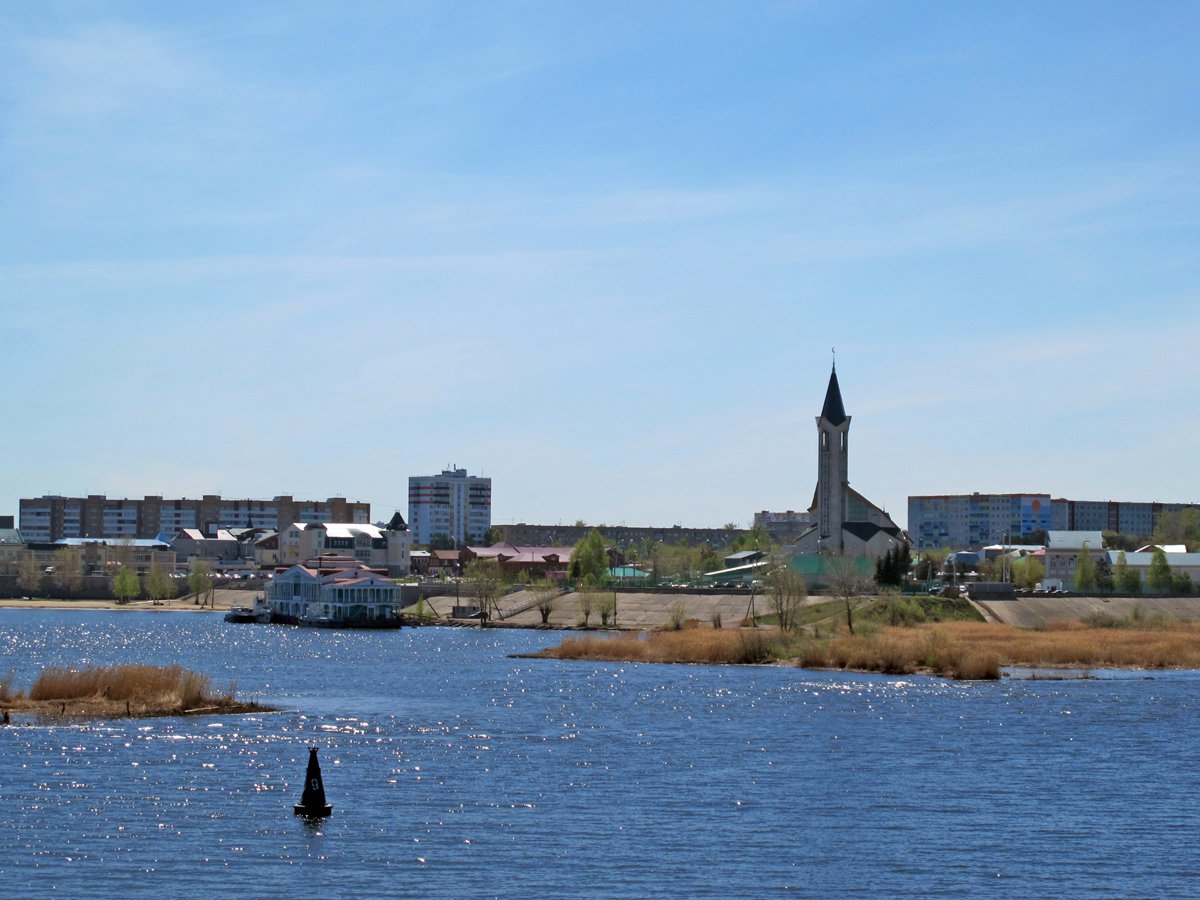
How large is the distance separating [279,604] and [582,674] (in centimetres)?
8097

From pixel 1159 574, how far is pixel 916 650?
84.2 m

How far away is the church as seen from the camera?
17088 centimetres

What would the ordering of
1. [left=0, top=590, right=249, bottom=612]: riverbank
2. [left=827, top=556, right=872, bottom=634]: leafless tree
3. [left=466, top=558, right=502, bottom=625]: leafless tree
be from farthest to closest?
[left=0, top=590, right=249, bottom=612]: riverbank → [left=466, top=558, right=502, bottom=625]: leafless tree → [left=827, top=556, right=872, bottom=634]: leafless tree

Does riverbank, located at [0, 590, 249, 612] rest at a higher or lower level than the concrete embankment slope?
lower

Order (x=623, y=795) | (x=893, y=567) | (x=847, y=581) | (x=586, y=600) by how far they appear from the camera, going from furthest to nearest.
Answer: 1. (x=893, y=567)
2. (x=586, y=600)
3. (x=847, y=581)
4. (x=623, y=795)

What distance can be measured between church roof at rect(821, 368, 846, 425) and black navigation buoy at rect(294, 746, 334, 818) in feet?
449

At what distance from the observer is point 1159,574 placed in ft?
533

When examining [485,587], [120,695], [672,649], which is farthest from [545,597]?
[120,695]

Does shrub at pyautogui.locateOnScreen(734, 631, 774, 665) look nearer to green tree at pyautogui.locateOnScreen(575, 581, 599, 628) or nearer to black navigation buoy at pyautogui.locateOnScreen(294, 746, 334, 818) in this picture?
green tree at pyautogui.locateOnScreen(575, 581, 599, 628)

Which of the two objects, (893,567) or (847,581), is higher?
(893,567)

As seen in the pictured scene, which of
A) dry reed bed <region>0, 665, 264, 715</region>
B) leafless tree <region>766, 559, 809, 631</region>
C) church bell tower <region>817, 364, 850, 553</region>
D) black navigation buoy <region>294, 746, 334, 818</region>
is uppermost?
church bell tower <region>817, 364, 850, 553</region>

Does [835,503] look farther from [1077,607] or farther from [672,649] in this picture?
[672,649]

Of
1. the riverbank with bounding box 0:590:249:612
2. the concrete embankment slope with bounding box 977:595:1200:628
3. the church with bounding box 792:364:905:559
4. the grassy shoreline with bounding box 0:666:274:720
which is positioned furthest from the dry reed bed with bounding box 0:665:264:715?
the riverbank with bounding box 0:590:249:612

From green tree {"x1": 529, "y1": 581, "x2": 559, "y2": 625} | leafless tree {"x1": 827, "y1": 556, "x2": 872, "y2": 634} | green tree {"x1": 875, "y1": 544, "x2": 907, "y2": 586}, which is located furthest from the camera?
green tree {"x1": 875, "y1": 544, "x2": 907, "y2": 586}
